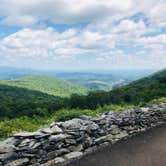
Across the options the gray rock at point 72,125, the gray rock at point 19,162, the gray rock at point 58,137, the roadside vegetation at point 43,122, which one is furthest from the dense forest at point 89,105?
the gray rock at point 19,162

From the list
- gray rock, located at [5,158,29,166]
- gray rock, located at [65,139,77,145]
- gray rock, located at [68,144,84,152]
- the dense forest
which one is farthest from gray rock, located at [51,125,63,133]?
the dense forest

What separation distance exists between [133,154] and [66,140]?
2.61 m

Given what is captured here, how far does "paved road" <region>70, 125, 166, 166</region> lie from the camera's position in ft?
30.6

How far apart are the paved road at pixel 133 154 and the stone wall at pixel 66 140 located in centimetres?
43

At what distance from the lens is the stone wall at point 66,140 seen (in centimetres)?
890

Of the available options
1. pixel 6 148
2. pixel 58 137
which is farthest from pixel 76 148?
pixel 6 148

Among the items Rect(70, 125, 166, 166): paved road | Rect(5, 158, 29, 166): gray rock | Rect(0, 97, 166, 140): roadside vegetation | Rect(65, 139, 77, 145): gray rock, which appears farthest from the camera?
Rect(0, 97, 166, 140): roadside vegetation

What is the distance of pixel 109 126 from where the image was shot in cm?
1179

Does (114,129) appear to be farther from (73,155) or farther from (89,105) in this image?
(89,105)

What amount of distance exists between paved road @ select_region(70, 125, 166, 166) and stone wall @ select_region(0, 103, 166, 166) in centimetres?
43

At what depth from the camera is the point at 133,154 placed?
10070 mm

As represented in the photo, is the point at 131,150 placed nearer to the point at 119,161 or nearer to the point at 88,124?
the point at 119,161

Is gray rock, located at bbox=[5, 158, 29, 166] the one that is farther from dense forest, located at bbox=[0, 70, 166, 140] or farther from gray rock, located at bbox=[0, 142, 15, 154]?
dense forest, located at bbox=[0, 70, 166, 140]

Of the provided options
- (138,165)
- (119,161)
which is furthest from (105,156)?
(138,165)
